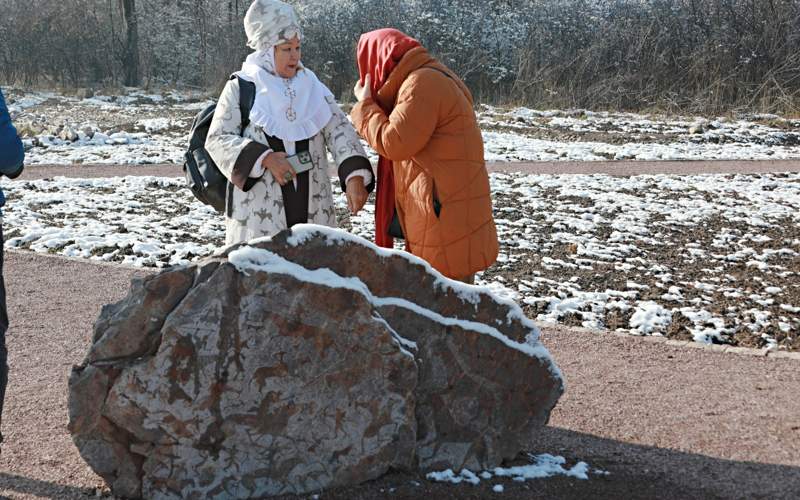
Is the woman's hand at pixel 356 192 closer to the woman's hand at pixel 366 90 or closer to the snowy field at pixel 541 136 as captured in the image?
the woman's hand at pixel 366 90

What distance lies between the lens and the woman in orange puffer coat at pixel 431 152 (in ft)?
14.4

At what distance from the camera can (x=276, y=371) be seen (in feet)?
12.0

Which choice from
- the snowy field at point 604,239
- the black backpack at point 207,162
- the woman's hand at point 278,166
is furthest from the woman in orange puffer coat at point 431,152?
the snowy field at point 604,239

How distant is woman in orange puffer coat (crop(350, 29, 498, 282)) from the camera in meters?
4.38

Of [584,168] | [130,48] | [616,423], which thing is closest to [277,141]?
[616,423]

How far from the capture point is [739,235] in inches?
356

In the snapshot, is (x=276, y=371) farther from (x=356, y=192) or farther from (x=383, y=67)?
(x=383, y=67)

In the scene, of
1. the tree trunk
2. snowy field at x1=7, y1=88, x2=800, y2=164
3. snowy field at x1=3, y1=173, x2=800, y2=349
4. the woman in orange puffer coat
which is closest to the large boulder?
the woman in orange puffer coat

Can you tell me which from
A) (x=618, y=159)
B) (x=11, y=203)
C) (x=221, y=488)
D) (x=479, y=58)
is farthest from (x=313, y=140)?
(x=479, y=58)

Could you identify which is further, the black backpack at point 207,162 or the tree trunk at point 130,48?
the tree trunk at point 130,48

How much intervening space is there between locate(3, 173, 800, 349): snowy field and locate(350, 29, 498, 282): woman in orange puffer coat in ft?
7.43

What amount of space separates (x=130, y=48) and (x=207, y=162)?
2697 centimetres

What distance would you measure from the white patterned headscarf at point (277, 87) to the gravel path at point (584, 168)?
28.5 feet

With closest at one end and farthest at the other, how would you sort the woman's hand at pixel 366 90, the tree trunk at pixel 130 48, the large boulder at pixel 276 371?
the large boulder at pixel 276 371
the woman's hand at pixel 366 90
the tree trunk at pixel 130 48
